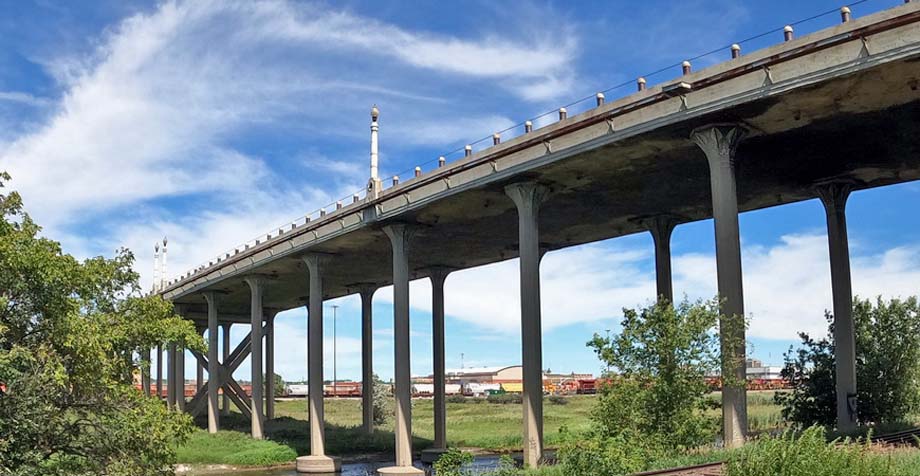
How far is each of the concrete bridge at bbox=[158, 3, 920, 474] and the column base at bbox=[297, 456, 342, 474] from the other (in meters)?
0.10

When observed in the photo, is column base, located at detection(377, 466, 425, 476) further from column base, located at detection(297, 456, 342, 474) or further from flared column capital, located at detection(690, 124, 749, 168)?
flared column capital, located at detection(690, 124, 749, 168)

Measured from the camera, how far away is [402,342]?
48.0 metres

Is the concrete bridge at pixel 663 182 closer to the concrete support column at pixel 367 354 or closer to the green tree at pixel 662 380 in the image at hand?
the green tree at pixel 662 380

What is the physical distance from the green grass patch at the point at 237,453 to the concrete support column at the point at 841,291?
115ft

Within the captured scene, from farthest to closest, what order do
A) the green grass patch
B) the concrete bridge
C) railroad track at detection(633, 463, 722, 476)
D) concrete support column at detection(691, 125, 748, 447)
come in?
the green grass patch, concrete support column at detection(691, 125, 748, 447), the concrete bridge, railroad track at detection(633, 463, 722, 476)

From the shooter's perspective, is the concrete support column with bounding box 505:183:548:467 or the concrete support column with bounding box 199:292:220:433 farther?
the concrete support column with bounding box 199:292:220:433

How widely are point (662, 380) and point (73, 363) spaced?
17216mm

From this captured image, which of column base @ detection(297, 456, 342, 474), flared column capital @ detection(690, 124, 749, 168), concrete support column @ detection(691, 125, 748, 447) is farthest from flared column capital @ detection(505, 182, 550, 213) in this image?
column base @ detection(297, 456, 342, 474)

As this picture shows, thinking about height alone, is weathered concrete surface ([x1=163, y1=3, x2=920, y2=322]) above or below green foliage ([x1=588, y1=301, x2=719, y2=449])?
above

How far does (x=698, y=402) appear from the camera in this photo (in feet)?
92.3

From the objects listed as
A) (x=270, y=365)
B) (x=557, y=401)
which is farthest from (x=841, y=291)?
(x=557, y=401)

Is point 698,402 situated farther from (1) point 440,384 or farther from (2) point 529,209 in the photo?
(1) point 440,384

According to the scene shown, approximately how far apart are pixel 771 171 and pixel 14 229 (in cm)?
2896

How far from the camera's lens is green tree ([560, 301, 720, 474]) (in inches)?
1092
